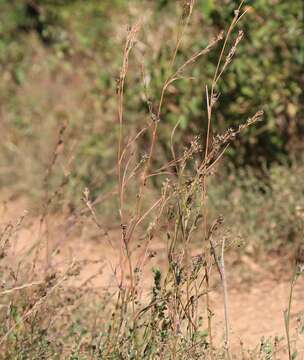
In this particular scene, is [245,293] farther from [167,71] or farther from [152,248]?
[167,71]

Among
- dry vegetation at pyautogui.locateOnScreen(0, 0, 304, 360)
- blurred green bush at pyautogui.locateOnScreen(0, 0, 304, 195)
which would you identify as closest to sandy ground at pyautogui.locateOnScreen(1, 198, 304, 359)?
dry vegetation at pyautogui.locateOnScreen(0, 0, 304, 360)

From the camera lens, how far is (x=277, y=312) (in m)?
3.97

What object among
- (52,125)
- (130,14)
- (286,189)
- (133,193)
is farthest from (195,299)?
(52,125)

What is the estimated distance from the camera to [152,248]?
193 inches

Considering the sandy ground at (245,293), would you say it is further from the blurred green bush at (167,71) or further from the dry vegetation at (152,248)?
the blurred green bush at (167,71)

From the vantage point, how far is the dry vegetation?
2713 mm

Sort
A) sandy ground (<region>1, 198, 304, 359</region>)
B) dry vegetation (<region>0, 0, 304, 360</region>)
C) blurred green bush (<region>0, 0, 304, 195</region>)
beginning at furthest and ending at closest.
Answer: blurred green bush (<region>0, 0, 304, 195</region>), sandy ground (<region>1, 198, 304, 359</region>), dry vegetation (<region>0, 0, 304, 360</region>)

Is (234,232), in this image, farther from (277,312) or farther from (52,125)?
(52,125)

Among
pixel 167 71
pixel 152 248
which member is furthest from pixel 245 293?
pixel 167 71

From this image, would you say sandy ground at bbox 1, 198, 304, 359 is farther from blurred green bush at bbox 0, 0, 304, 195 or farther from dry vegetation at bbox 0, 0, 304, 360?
blurred green bush at bbox 0, 0, 304, 195

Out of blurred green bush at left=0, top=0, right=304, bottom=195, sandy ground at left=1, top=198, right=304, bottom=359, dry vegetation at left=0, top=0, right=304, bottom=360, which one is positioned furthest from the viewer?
blurred green bush at left=0, top=0, right=304, bottom=195

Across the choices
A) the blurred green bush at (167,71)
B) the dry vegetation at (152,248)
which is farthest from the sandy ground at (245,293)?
the blurred green bush at (167,71)

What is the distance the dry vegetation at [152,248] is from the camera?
271cm

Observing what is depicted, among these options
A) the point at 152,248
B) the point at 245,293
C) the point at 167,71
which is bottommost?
the point at 245,293
